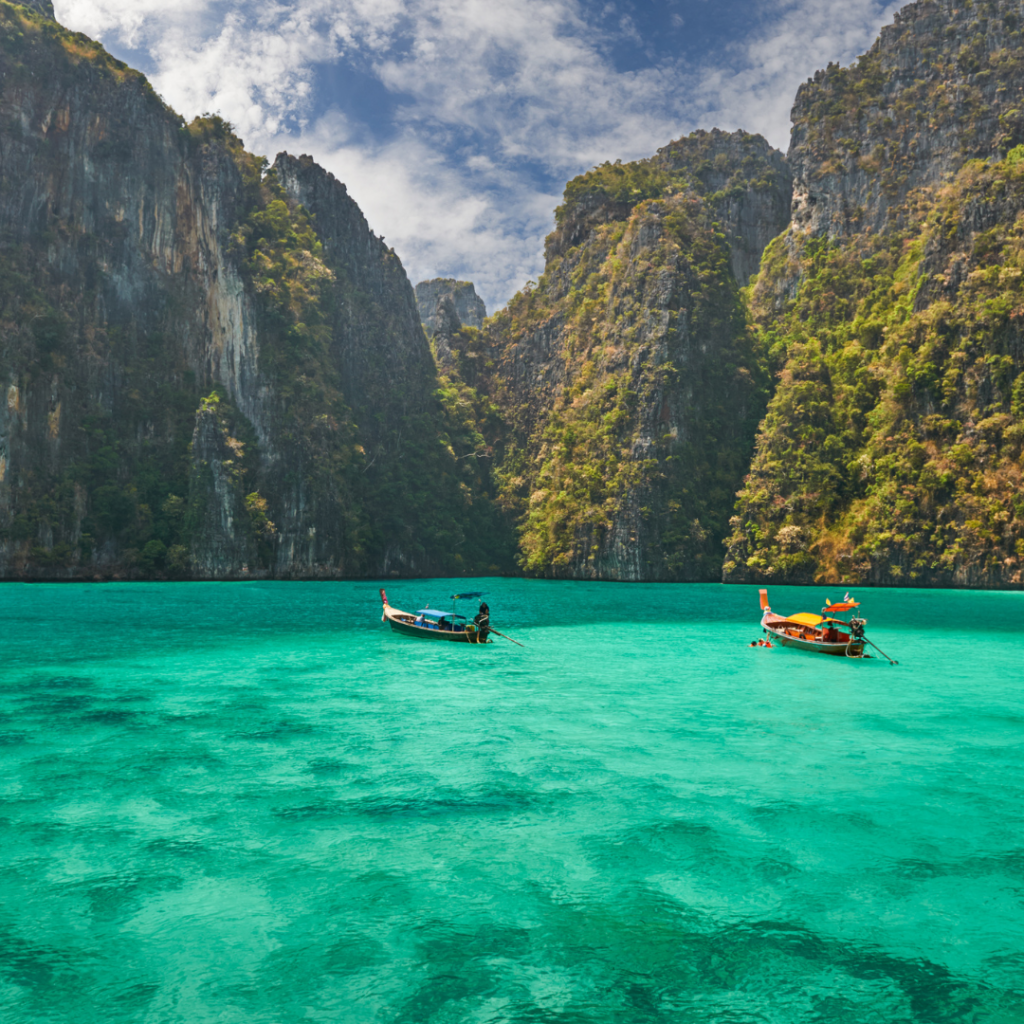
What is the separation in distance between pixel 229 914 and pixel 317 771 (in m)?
5.66

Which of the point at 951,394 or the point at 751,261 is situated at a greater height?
the point at 751,261

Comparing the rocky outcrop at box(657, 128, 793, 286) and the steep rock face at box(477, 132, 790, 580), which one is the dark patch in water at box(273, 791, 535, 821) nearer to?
the steep rock face at box(477, 132, 790, 580)

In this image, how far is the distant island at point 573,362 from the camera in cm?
7512

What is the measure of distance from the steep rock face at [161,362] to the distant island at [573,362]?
0.33 m

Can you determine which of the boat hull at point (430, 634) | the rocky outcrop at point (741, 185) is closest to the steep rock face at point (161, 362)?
the boat hull at point (430, 634)

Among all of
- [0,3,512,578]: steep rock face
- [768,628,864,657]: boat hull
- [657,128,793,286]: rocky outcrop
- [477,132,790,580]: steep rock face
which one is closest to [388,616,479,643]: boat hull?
[768,628,864,657]: boat hull

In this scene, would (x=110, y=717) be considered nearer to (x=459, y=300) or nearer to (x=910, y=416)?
(x=910, y=416)

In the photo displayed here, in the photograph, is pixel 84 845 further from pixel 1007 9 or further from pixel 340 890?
pixel 1007 9

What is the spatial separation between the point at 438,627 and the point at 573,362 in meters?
86.5

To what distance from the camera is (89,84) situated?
285ft

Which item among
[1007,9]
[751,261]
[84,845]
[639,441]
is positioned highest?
[1007,9]

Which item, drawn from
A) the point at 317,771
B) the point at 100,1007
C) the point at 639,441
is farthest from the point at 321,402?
the point at 100,1007

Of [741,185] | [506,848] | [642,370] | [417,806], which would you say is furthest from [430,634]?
[741,185]

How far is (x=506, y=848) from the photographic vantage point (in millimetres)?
11328
